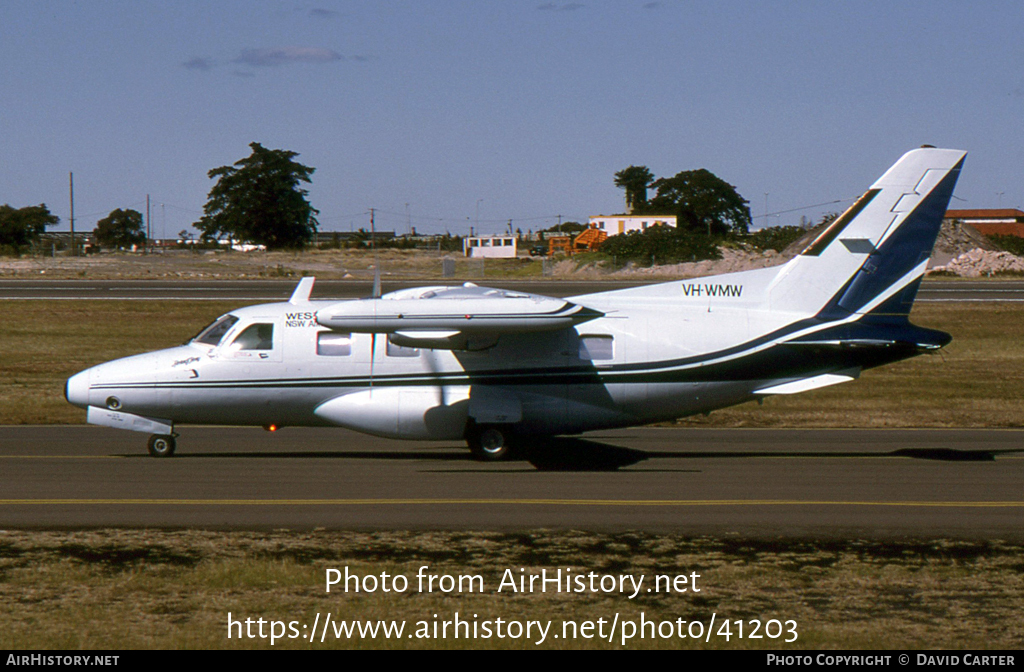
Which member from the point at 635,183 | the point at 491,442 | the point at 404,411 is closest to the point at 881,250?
the point at 491,442

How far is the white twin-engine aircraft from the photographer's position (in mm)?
17375

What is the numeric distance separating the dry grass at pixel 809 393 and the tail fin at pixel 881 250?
18.6 feet

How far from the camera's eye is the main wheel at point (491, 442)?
17.6m

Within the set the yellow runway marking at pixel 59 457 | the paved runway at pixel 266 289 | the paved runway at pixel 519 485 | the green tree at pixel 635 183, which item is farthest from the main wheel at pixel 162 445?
the green tree at pixel 635 183

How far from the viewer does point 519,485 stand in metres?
15.6

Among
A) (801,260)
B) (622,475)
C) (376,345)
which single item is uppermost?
(801,260)

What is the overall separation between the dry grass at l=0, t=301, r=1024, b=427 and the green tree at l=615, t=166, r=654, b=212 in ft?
334

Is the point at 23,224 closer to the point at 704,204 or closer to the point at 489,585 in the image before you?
the point at 704,204

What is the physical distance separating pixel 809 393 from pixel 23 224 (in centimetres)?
10752

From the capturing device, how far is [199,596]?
32.5 feet

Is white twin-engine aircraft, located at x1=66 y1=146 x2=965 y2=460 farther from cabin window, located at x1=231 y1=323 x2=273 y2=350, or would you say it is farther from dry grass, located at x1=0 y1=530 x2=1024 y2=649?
dry grass, located at x1=0 y1=530 x2=1024 y2=649

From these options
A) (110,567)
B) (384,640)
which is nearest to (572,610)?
(384,640)
